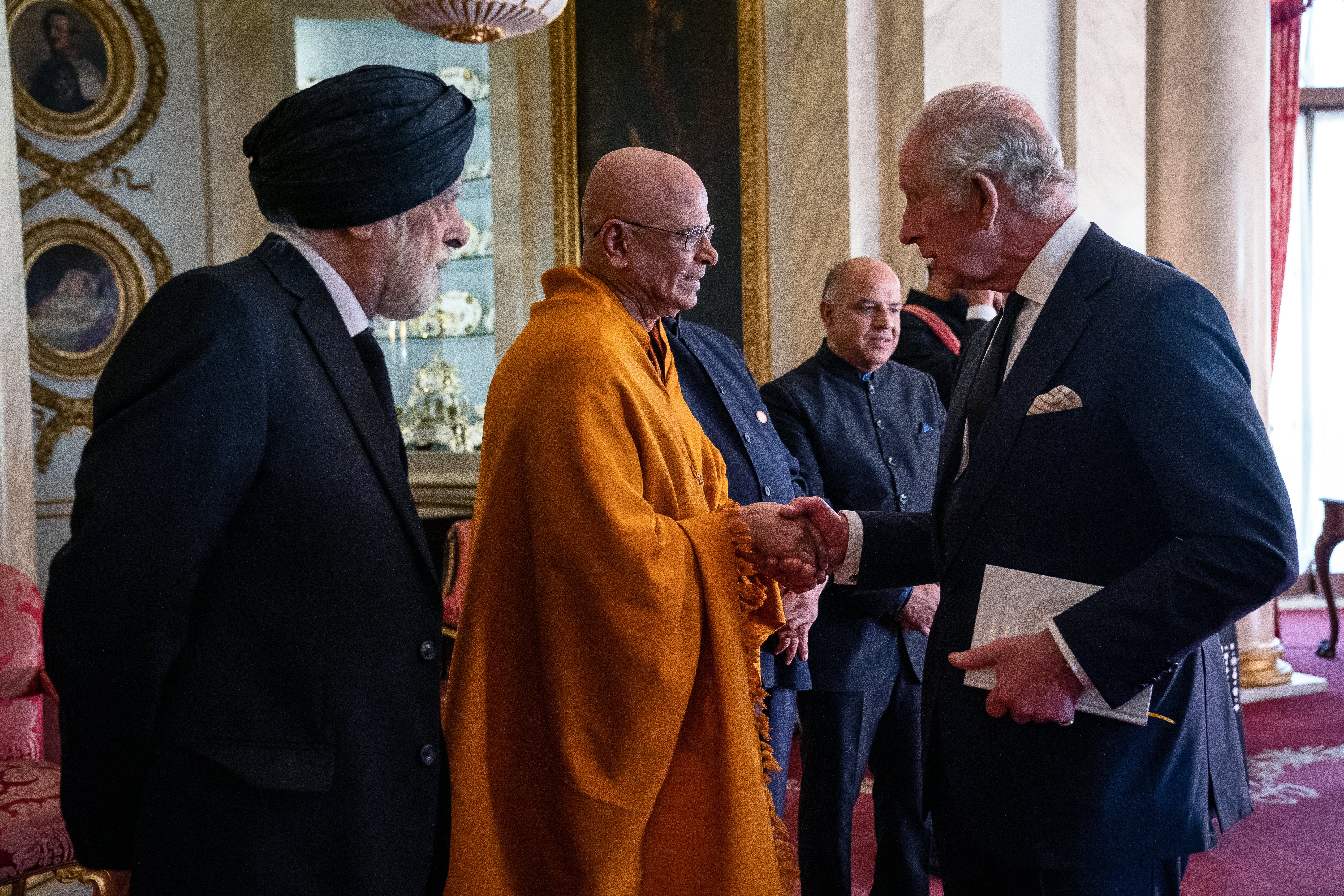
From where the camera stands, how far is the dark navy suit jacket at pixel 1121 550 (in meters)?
1.40

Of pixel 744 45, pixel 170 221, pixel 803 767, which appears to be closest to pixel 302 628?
pixel 803 767

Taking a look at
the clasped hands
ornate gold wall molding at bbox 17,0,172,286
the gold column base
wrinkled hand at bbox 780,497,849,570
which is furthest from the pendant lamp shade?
the gold column base

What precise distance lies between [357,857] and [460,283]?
6.73 m

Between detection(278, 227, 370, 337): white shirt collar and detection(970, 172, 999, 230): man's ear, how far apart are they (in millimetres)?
1011

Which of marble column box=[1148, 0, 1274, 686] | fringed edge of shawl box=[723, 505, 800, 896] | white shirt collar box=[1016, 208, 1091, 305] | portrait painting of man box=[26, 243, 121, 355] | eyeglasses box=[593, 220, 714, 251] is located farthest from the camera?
portrait painting of man box=[26, 243, 121, 355]

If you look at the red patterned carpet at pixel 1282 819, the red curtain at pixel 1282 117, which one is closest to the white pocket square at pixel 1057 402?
the red patterned carpet at pixel 1282 819

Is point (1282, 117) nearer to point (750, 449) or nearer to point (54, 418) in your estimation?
point (750, 449)

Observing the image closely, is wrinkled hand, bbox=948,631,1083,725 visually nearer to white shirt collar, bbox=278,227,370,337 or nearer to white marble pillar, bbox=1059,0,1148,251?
white shirt collar, bbox=278,227,370,337

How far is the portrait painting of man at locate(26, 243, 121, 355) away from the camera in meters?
7.02

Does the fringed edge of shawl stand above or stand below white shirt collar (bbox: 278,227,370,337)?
below

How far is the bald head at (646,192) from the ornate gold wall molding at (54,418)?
581 cm

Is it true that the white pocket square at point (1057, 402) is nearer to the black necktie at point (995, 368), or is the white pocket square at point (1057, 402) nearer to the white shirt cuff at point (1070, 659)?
the black necktie at point (995, 368)

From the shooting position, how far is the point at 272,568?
4.35 feet

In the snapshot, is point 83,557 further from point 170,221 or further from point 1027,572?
point 170,221
